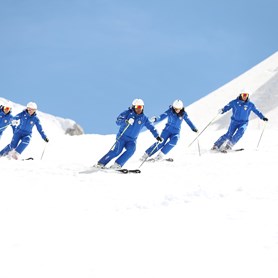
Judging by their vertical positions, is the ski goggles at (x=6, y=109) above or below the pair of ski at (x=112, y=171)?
above

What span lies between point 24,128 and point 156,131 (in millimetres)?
5541

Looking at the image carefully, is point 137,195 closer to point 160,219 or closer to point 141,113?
point 160,219

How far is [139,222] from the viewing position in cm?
691

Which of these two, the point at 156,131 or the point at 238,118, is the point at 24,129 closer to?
the point at 156,131

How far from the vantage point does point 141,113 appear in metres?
13.2

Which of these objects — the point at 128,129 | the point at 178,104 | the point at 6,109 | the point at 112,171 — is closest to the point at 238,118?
the point at 178,104

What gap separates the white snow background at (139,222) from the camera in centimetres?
525

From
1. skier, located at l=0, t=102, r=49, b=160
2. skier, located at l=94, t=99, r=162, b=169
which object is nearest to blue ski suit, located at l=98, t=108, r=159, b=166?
skier, located at l=94, t=99, r=162, b=169

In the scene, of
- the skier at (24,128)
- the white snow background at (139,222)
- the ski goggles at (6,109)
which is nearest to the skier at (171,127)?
the white snow background at (139,222)

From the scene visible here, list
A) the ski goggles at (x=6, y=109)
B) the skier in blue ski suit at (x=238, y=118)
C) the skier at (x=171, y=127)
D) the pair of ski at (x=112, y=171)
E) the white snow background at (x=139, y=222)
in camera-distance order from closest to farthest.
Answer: the white snow background at (x=139, y=222)
the pair of ski at (x=112, y=171)
the skier at (x=171, y=127)
the skier in blue ski suit at (x=238, y=118)
the ski goggles at (x=6, y=109)

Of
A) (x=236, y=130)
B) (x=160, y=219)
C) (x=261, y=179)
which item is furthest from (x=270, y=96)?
(x=160, y=219)

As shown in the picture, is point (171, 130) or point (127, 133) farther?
point (171, 130)

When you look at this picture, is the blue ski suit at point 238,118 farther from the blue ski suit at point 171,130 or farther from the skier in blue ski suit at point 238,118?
the blue ski suit at point 171,130

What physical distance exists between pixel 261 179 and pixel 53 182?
452 centimetres
